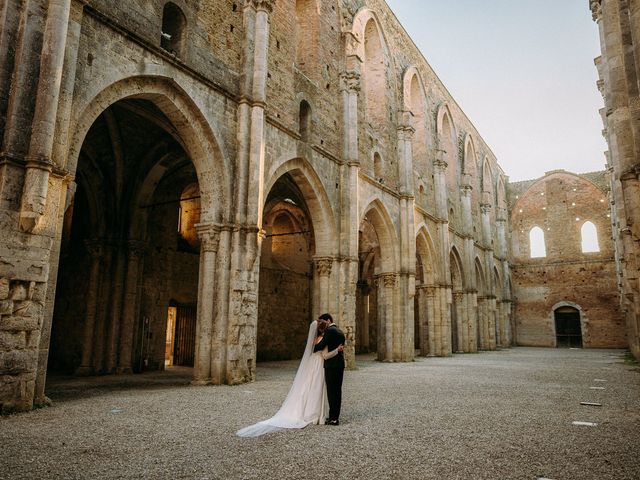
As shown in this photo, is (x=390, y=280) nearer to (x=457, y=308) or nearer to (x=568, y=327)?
(x=457, y=308)

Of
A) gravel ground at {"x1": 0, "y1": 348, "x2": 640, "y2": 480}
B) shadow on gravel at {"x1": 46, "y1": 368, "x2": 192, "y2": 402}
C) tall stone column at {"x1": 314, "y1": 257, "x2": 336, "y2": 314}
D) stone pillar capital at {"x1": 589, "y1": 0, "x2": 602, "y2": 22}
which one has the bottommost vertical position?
shadow on gravel at {"x1": 46, "y1": 368, "x2": 192, "y2": 402}

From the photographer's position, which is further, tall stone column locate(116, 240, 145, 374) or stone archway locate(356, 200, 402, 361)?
stone archway locate(356, 200, 402, 361)

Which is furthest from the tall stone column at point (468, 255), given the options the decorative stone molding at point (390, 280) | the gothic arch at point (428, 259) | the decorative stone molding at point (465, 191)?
the decorative stone molding at point (390, 280)

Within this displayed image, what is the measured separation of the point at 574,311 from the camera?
36.0 meters

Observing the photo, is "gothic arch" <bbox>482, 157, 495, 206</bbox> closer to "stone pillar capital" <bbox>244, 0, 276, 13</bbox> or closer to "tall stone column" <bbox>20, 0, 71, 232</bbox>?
"stone pillar capital" <bbox>244, 0, 276, 13</bbox>

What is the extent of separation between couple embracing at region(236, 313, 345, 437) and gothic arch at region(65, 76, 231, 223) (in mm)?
5436

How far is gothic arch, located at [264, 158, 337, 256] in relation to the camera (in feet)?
47.1

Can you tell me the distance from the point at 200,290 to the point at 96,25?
219 inches

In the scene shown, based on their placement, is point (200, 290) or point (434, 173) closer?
point (200, 290)

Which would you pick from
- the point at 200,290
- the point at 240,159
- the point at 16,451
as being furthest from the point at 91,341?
the point at 16,451

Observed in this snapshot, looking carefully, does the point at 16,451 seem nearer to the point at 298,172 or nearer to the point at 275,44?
the point at 298,172

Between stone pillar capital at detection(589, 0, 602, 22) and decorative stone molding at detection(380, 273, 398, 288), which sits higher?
stone pillar capital at detection(589, 0, 602, 22)

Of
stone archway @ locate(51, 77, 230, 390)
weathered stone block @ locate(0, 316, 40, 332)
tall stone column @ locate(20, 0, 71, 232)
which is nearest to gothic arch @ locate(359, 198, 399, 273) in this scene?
stone archway @ locate(51, 77, 230, 390)

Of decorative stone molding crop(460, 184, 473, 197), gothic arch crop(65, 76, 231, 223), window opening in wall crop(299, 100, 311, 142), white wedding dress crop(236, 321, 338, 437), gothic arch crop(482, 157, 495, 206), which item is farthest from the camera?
gothic arch crop(482, 157, 495, 206)
